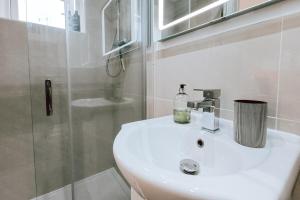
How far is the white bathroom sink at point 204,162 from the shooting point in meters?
0.29

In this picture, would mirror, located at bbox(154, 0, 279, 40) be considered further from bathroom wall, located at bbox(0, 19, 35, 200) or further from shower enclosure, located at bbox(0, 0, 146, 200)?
bathroom wall, located at bbox(0, 19, 35, 200)

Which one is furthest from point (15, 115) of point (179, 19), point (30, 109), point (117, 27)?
point (179, 19)

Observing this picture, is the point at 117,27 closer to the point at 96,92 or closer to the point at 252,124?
the point at 96,92

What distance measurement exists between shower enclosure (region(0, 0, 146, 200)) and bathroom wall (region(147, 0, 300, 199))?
1.82 feet

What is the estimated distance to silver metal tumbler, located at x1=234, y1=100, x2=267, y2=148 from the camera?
48 cm

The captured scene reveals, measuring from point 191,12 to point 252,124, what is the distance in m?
0.64

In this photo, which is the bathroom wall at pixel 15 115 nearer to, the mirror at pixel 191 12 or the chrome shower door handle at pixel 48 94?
the chrome shower door handle at pixel 48 94

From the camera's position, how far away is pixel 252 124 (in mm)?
495

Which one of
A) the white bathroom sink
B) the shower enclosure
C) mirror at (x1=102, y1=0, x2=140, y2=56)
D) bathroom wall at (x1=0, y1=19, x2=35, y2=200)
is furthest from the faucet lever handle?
bathroom wall at (x1=0, y1=19, x2=35, y2=200)

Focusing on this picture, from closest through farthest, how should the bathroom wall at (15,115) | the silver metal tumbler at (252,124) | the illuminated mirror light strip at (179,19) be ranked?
the silver metal tumbler at (252,124) < the illuminated mirror light strip at (179,19) < the bathroom wall at (15,115)

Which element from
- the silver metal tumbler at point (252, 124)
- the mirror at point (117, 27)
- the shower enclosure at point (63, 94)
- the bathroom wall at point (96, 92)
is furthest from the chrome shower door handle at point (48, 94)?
the silver metal tumbler at point (252, 124)

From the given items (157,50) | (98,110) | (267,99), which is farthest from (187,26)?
(98,110)

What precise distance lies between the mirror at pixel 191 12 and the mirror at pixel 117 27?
1.17 feet

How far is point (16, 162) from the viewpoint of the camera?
4.37 ft
